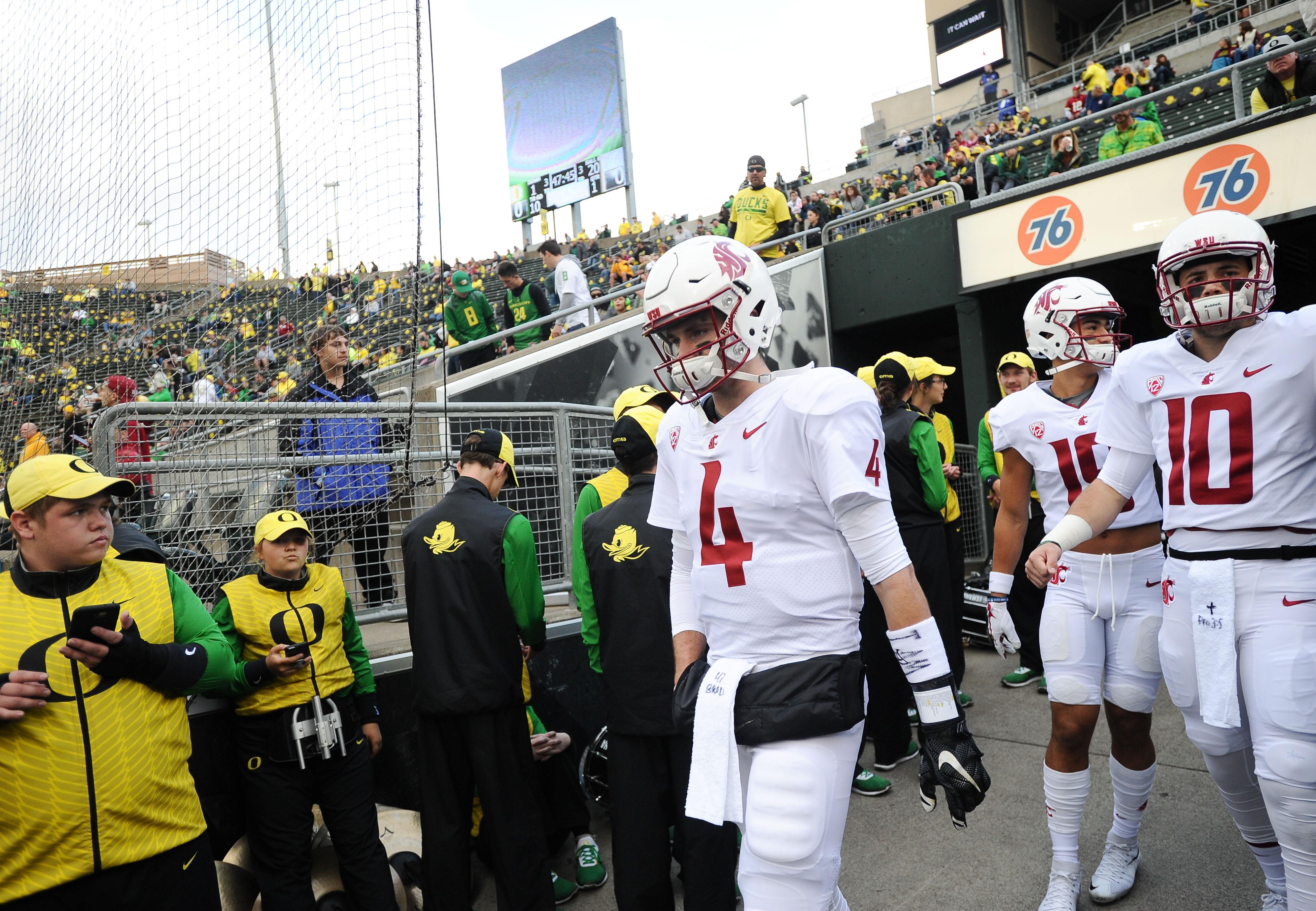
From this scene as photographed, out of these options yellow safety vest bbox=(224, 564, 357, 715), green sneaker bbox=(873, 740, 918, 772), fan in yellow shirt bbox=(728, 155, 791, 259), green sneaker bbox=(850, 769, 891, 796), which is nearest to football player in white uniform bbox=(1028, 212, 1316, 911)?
green sneaker bbox=(850, 769, 891, 796)

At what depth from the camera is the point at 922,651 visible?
2.23 metres

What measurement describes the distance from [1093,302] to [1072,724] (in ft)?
5.66

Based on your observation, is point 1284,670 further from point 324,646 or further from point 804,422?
point 324,646

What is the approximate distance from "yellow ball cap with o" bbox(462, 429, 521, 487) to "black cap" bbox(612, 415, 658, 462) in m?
0.61

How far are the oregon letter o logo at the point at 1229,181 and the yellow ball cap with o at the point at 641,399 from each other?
702cm

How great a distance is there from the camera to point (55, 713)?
8.32 ft

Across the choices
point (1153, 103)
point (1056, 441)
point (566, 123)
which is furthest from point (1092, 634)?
point (566, 123)

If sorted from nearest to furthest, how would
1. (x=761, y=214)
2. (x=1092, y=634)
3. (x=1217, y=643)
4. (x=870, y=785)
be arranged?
(x=1217, y=643) → (x=1092, y=634) → (x=870, y=785) → (x=761, y=214)

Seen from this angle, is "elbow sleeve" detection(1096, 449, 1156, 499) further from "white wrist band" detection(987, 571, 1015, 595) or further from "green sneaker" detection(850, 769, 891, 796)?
"green sneaker" detection(850, 769, 891, 796)

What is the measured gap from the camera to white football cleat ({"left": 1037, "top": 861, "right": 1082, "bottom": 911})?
329cm

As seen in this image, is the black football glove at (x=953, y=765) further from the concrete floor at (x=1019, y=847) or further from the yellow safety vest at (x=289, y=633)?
the yellow safety vest at (x=289, y=633)

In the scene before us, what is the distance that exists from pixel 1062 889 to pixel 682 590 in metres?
1.96

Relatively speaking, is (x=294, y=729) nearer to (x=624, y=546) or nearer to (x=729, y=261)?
(x=624, y=546)

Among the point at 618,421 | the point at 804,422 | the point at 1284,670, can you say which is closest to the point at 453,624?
the point at 618,421
